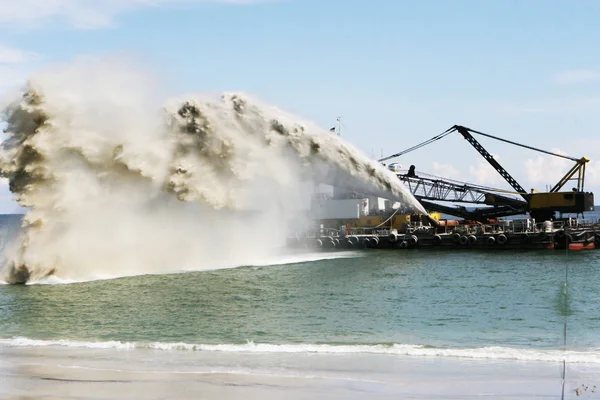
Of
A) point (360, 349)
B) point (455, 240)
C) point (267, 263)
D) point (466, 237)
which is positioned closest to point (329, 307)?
point (360, 349)

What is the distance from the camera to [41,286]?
1363 inches

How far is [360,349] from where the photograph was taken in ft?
66.3

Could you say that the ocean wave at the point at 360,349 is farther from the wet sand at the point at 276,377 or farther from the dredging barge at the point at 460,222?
the dredging barge at the point at 460,222

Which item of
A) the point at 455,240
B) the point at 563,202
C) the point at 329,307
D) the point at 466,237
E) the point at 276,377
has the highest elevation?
the point at 563,202

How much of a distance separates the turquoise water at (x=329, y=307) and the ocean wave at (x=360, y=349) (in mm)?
545

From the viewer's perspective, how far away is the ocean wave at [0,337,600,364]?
18625 mm

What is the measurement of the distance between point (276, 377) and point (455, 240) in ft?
122

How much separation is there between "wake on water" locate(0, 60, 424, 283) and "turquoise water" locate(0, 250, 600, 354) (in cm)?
187

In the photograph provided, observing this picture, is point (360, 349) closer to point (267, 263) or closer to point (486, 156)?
point (267, 263)

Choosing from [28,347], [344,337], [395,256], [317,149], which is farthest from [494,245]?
[28,347]

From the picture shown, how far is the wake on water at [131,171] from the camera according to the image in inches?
1373

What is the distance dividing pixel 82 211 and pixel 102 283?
3.57 metres

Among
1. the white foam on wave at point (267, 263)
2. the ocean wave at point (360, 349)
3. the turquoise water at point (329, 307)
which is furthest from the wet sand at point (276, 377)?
the white foam on wave at point (267, 263)

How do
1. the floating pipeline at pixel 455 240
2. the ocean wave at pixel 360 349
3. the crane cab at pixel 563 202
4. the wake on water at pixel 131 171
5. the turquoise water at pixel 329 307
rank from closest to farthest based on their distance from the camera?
1. the ocean wave at pixel 360 349
2. the turquoise water at pixel 329 307
3. the wake on water at pixel 131 171
4. the floating pipeline at pixel 455 240
5. the crane cab at pixel 563 202
